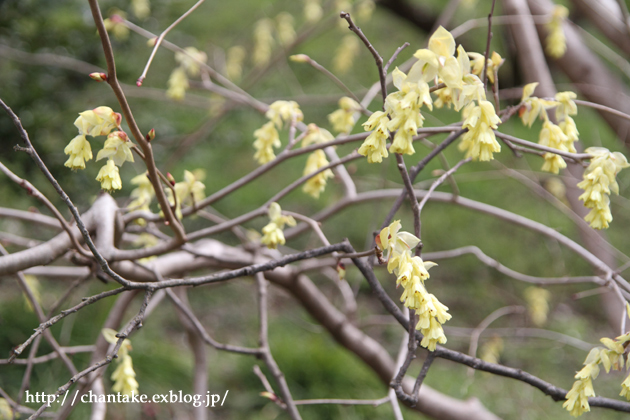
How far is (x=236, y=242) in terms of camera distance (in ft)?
13.7

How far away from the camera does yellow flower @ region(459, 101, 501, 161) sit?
834 millimetres

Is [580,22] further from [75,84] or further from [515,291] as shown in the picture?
[75,84]

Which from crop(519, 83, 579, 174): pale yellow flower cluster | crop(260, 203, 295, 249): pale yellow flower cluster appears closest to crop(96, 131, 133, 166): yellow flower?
crop(260, 203, 295, 249): pale yellow flower cluster

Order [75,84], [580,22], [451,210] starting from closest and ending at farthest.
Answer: [75,84] → [451,210] → [580,22]

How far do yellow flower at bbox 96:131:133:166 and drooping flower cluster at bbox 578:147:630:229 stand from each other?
35.4 inches

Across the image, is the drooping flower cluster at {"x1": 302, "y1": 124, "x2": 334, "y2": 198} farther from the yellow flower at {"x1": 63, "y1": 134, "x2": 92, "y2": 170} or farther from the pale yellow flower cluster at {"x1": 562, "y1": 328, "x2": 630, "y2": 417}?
the pale yellow flower cluster at {"x1": 562, "y1": 328, "x2": 630, "y2": 417}

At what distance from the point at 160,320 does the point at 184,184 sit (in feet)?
8.43

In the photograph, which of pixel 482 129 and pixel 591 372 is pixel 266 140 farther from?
pixel 591 372

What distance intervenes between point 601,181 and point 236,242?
347 centimetres

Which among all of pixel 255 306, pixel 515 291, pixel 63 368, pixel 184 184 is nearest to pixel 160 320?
pixel 255 306

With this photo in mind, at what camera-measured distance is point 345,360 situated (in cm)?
309

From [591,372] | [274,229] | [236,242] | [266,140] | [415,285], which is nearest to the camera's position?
[415,285]

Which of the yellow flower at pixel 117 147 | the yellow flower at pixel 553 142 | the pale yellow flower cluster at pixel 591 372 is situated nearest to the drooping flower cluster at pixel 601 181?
the yellow flower at pixel 553 142

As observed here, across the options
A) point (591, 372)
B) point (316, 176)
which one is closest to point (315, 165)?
point (316, 176)
